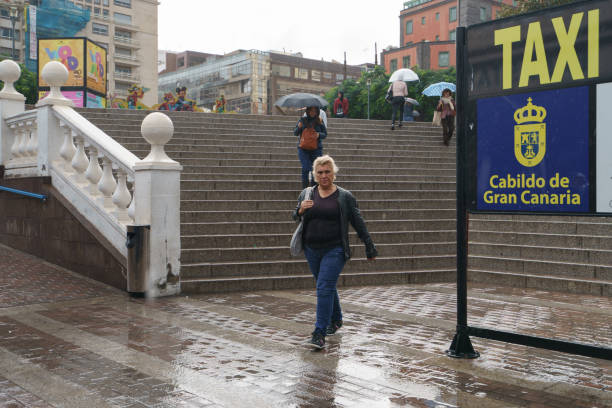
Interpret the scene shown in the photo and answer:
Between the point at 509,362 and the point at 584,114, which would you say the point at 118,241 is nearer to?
the point at 509,362

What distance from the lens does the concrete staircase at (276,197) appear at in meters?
8.96

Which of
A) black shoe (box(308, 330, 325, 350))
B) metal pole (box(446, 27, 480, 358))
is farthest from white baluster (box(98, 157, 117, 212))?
metal pole (box(446, 27, 480, 358))

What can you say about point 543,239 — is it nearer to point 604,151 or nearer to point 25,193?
point 604,151

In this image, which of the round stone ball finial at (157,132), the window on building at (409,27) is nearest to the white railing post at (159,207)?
the round stone ball finial at (157,132)

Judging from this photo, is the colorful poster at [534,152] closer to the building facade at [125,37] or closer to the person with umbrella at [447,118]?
the person with umbrella at [447,118]

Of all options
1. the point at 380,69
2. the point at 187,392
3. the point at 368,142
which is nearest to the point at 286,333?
the point at 187,392

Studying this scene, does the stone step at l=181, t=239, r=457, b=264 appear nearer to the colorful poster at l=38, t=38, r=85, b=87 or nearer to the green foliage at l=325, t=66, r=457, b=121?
the colorful poster at l=38, t=38, r=85, b=87

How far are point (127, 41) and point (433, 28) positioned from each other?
45255 mm

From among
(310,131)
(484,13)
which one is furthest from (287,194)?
(484,13)

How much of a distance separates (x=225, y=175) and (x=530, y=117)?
778 cm

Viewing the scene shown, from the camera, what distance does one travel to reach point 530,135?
4797 mm

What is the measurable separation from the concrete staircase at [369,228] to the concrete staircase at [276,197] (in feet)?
0.06

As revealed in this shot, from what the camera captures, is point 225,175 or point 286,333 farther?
point 225,175

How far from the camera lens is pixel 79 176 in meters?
9.26
